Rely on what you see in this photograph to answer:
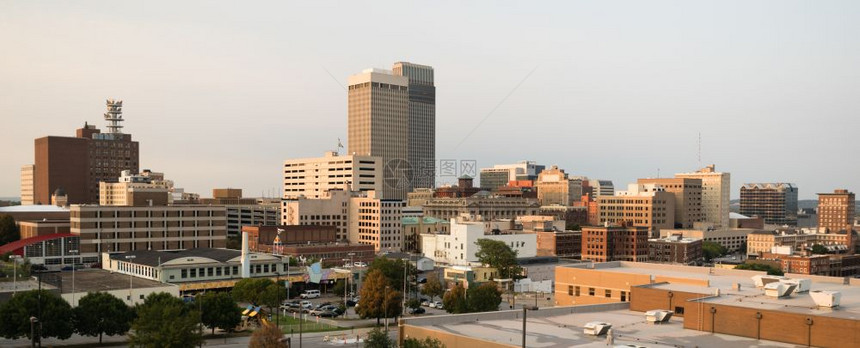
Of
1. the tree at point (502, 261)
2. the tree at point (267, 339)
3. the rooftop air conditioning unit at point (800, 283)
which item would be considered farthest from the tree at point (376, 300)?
the tree at point (502, 261)

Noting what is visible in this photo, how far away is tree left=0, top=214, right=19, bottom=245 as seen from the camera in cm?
16612

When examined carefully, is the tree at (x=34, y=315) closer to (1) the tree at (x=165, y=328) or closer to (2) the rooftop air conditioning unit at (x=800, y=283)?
(1) the tree at (x=165, y=328)

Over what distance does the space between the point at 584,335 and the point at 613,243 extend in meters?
129

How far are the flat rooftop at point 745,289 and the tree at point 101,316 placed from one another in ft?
151

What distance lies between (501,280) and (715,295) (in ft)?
256

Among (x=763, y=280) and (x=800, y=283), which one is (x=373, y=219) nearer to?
(x=763, y=280)

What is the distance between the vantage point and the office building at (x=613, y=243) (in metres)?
173

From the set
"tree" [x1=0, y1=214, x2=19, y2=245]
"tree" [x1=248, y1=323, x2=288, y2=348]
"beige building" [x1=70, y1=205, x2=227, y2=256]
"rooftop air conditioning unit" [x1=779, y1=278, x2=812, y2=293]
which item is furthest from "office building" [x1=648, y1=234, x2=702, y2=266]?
"tree" [x1=248, y1=323, x2=288, y2=348]

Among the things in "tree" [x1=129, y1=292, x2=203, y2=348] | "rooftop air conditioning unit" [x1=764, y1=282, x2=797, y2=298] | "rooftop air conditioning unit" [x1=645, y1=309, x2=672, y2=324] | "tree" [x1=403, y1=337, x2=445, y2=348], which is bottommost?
"tree" [x1=129, y1=292, x2=203, y2=348]

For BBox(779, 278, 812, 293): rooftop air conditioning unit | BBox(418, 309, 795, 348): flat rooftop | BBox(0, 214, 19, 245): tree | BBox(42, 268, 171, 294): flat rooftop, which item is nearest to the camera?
BBox(418, 309, 795, 348): flat rooftop

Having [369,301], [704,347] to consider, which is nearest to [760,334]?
[704,347]

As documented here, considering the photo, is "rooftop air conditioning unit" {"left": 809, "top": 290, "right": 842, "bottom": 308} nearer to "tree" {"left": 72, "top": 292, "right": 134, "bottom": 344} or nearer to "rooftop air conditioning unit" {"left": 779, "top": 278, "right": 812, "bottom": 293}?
"rooftop air conditioning unit" {"left": 779, "top": 278, "right": 812, "bottom": 293}

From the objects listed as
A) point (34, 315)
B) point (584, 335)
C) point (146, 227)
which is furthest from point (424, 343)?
point (146, 227)

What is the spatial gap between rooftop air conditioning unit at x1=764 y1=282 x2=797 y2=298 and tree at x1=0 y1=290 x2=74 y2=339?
60125mm
